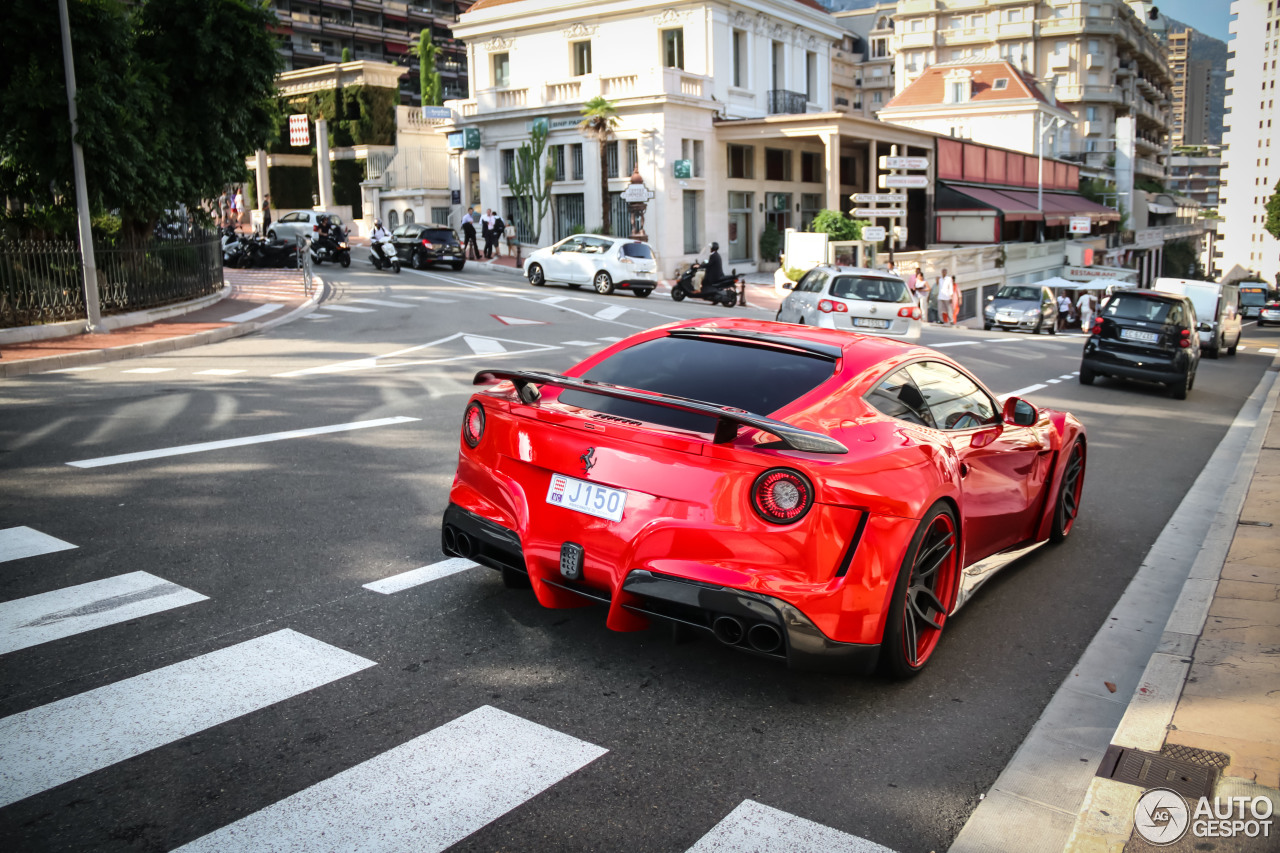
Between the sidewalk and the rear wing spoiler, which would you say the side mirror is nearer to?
the sidewalk

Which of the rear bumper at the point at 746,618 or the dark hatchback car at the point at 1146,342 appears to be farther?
the dark hatchback car at the point at 1146,342

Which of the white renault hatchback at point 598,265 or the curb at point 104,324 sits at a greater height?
the white renault hatchback at point 598,265

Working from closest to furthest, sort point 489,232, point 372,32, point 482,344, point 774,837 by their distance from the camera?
point 774,837 < point 482,344 < point 489,232 < point 372,32

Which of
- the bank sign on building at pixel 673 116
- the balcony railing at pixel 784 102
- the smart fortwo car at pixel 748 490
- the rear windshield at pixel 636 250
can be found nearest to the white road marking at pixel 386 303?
the rear windshield at pixel 636 250

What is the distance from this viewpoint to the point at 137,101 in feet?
61.9

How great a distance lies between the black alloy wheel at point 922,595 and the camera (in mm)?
4211

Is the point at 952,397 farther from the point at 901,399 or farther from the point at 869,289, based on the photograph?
the point at 869,289

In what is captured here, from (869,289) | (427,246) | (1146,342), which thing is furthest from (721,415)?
(427,246)

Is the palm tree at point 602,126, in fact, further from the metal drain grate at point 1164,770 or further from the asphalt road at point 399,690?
the metal drain grate at point 1164,770

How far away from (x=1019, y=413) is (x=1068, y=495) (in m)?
1.36

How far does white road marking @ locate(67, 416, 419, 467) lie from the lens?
8.25m

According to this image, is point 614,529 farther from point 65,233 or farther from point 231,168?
point 231,168

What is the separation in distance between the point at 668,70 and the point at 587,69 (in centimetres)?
798

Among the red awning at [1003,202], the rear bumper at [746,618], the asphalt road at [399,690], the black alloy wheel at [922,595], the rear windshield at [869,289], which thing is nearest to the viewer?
the asphalt road at [399,690]
